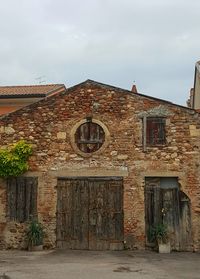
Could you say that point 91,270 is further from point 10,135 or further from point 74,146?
point 10,135

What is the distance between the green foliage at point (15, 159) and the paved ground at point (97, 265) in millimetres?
2637

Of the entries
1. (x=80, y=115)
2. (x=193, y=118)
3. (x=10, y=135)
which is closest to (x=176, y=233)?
(x=193, y=118)

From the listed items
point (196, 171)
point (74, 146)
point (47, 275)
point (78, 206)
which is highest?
point (74, 146)

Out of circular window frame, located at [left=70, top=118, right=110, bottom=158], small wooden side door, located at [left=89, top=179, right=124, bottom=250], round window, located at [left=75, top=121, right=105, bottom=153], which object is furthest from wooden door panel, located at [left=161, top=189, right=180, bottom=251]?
round window, located at [left=75, top=121, right=105, bottom=153]

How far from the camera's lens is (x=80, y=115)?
1453 centimetres

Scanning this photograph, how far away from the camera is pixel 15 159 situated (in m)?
14.1

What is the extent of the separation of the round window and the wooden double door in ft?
3.55

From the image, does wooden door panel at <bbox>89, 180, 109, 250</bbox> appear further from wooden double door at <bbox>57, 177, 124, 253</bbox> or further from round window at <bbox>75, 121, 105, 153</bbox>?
round window at <bbox>75, 121, 105, 153</bbox>

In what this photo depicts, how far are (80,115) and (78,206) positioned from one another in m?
3.12

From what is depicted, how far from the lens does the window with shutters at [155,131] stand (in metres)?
14.2

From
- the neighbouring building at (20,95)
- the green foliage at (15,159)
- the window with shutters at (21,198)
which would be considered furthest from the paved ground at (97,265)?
the neighbouring building at (20,95)

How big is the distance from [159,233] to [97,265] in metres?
3.30

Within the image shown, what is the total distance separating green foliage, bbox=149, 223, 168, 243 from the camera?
13391 mm

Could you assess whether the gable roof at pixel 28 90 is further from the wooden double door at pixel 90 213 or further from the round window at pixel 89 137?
the wooden double door at pixel 90 213
